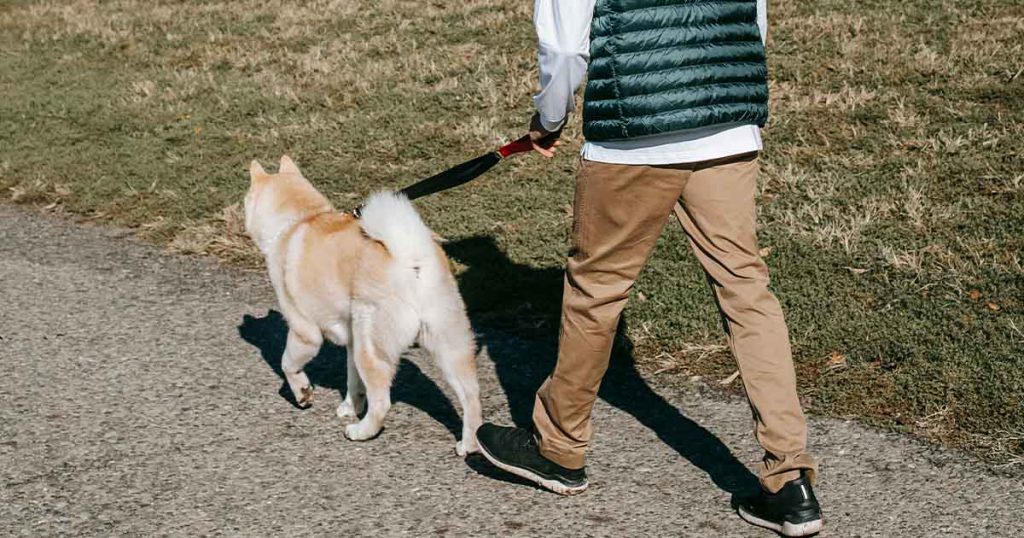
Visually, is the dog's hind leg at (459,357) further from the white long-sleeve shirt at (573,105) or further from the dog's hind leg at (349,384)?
the white long-sleeve shirt at (573,105)

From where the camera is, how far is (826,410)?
4574 millimetres

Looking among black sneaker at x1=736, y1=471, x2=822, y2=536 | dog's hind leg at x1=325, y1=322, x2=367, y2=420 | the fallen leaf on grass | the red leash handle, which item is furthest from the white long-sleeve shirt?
the fallen leaf on grass

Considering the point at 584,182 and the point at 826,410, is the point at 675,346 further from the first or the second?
the point at 584,182

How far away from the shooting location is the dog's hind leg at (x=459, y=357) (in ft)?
13.7

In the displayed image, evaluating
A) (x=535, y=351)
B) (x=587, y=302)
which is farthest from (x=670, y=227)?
(x=587, y=302)

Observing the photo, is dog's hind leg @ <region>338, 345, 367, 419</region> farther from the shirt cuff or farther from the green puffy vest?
the green puffy vest

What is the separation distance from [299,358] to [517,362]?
43.6 inches

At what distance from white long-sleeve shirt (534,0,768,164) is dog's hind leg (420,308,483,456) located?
3.26 ft

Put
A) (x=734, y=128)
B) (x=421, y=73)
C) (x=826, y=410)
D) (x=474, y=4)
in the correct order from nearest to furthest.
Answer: (x=734, y=128), (x=826, y=410), (x=421, y=73), (x=474, y=4)

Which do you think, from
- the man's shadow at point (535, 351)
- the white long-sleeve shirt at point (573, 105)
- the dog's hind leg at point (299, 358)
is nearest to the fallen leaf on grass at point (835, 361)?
the man's shadow at point (535, 351)

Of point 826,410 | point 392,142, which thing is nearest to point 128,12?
point 392,142

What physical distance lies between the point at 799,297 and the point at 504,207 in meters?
2.43

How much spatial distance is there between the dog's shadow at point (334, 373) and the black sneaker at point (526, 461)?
0.59 m

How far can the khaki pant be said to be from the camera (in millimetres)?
3451
